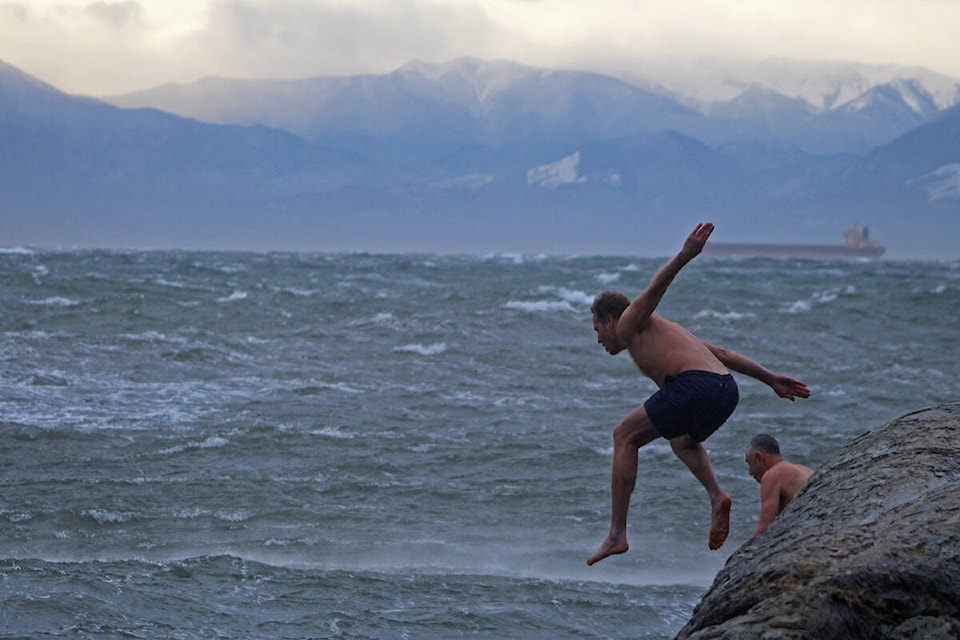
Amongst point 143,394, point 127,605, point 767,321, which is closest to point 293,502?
point 127,605

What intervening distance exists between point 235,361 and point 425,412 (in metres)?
4.86

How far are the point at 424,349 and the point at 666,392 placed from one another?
14.9 metres

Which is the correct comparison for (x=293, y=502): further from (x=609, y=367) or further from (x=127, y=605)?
(x=609, y=367)

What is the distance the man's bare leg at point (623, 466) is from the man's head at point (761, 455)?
1.33 meters

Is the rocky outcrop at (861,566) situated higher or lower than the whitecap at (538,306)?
higher

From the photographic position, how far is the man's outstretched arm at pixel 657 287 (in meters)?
4.38

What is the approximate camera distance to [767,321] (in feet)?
87.7

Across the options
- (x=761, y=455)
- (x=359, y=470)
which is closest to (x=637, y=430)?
(x=761, y=455)

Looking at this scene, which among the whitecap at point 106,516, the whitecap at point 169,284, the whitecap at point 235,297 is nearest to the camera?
the whitecap at point 106,516

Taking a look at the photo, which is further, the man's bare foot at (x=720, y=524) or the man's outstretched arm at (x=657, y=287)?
the man's bare foot at (x=720, y=524)

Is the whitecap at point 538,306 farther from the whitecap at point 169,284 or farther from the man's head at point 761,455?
the man's head at point 761,455

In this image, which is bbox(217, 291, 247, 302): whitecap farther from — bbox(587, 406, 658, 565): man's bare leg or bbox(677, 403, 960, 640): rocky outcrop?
bbox(677, 403, 960, 640): rocky outcrop

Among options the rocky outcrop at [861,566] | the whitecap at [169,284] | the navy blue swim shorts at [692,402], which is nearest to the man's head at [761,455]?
the navy blue swim shorts at [692,402]

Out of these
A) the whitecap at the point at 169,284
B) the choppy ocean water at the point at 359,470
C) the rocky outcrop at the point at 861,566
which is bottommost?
the choppy ocean water at the point at 359,470
